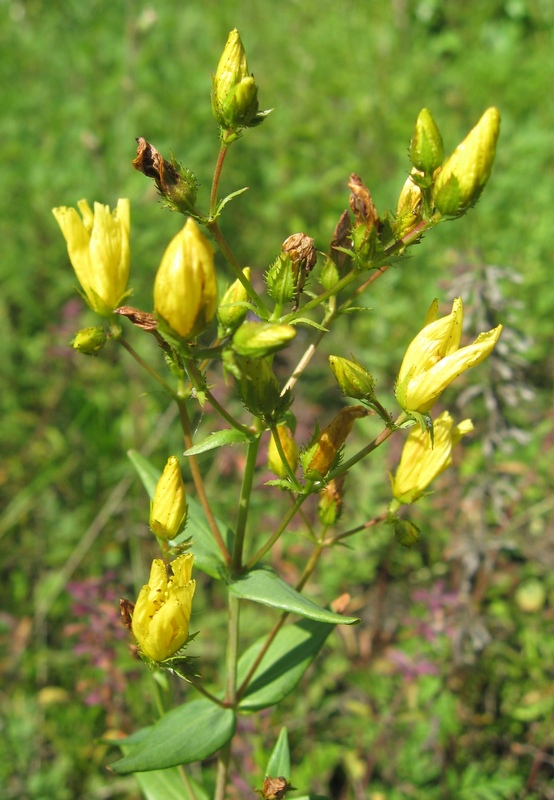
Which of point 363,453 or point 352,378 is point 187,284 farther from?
point 363,453

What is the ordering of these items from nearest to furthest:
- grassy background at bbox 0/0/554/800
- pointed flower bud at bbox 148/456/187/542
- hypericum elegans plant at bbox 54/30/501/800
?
1. hypericum elegans plant at bbox 54/30/501/800
2. pointed flower bud at bbox 148/456/187/542
3. grassy background at bbox 0/0/554/800

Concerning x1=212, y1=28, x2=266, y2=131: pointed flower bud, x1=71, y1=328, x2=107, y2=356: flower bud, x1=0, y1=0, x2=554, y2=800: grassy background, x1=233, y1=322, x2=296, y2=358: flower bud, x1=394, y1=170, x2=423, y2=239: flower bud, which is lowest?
x1=0, y1=0, x2=554, y2=800: grassy background

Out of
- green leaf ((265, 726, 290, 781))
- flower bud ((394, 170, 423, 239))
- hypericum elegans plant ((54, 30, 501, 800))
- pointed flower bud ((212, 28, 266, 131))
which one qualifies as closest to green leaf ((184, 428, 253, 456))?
hypericum elegans plant ((54, 30, 501, 800))

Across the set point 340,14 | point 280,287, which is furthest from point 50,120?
point 280,287

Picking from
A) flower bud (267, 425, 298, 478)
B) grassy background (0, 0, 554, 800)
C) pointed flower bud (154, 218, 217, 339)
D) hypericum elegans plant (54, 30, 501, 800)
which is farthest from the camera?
grassy background (0, 0, 554, 800)

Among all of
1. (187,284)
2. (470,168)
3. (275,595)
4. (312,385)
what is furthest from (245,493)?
(312,385)

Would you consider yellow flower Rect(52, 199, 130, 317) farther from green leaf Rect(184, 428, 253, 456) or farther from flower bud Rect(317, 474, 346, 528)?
flower bud Rect(317, 474, 346, 528)

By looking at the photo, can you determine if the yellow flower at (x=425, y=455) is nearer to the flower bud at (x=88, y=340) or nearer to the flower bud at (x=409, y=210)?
the flower bud at (x=409, y=210)

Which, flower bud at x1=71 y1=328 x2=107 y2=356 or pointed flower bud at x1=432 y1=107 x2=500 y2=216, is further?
flower bud at x1=71 y1=328 x2=107 y2=356

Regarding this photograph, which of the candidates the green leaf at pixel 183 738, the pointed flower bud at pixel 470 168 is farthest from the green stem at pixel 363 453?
the green leaf at pixel 183 738
